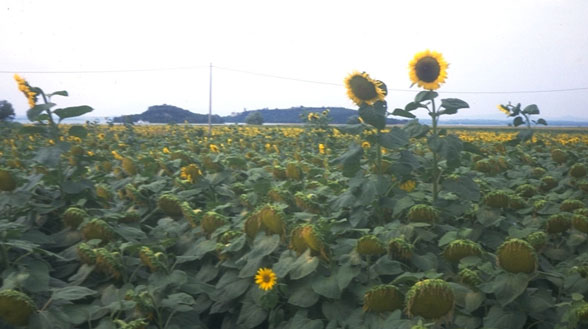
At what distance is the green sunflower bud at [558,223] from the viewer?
2.28m

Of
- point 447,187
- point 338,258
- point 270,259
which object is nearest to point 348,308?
point 338,258

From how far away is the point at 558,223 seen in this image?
2.29 metres

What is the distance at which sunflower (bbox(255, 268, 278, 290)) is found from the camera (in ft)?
6.74

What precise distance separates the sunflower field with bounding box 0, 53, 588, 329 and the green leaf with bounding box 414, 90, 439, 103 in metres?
0.01

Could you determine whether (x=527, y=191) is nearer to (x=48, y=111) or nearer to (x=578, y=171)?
(x=578, y=171)

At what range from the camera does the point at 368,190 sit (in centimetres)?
254

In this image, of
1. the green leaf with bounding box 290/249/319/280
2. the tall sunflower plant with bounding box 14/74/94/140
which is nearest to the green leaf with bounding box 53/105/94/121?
the tall sunflower plant with bounding box 14/74/94/140

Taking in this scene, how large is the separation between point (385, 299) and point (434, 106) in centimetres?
152

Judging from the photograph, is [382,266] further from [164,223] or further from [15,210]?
[15,210]

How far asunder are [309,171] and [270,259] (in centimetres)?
171

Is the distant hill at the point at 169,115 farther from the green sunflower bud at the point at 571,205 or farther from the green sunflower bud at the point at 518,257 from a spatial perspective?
the green sunflower bud at the point at 518,257

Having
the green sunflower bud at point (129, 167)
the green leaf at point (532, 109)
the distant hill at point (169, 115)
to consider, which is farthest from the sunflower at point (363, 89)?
the distant hill at point (169, 115)

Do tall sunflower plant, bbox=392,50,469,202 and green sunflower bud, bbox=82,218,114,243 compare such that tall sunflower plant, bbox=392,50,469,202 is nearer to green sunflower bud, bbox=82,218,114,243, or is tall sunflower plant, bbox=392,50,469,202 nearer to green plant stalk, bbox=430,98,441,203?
green plant stalk, bbox=430,98,441,203

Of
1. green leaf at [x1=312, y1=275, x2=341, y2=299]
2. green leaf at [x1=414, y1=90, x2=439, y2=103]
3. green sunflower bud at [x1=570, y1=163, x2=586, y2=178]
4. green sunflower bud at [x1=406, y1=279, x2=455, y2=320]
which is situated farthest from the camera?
green sunflower bud at [x1=570, y1=163, x2=586, y2=178]
